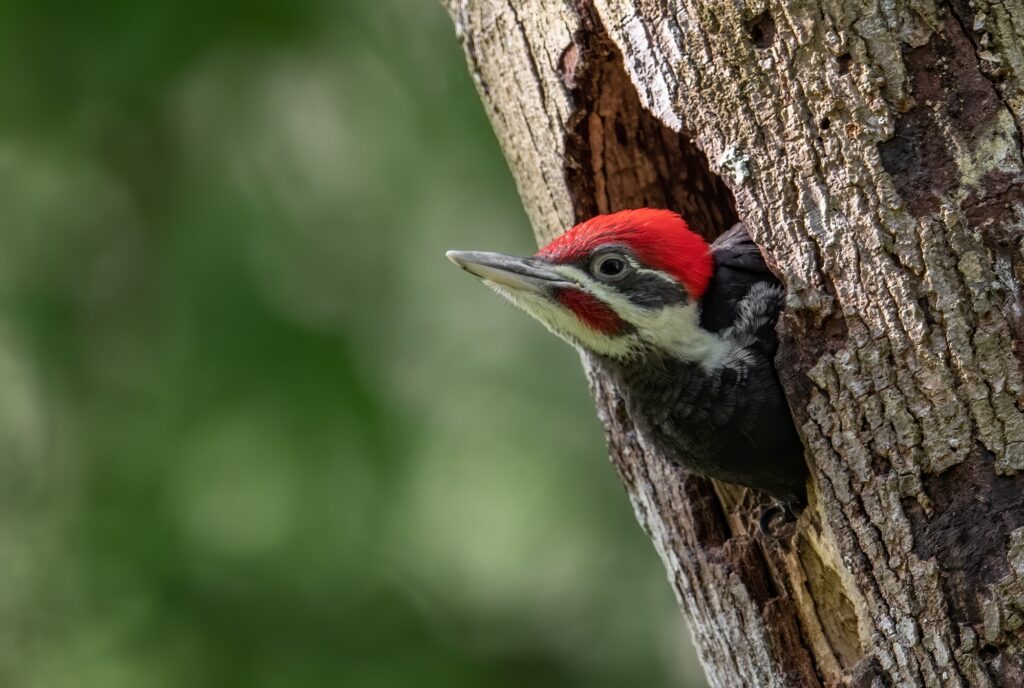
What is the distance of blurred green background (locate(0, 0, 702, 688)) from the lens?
5.55 m

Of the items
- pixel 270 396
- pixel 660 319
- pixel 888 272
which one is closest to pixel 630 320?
pixel 660 319

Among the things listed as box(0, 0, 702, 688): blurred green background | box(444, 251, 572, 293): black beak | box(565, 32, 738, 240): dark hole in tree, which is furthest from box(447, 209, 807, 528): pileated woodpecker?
box(0, 0, 702, 688): blurred green background

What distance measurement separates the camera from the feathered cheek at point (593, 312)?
131 inches

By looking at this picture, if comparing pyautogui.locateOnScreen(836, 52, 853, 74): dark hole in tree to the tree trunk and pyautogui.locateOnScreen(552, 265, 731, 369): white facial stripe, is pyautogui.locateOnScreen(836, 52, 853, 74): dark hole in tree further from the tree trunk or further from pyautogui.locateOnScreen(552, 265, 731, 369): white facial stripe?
pyautogui.locateOnScreen(552, 265, 731, 369): white facial stripe

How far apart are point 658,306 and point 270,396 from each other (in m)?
2.74

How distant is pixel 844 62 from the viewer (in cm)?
276

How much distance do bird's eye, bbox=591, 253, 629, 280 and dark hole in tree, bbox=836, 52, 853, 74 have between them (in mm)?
850

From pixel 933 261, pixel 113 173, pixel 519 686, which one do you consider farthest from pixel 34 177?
pixel 933 261

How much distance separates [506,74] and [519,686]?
3581 mm

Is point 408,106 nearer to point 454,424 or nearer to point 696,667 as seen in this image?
point 454,424

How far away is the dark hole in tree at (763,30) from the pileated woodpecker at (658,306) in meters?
0.66

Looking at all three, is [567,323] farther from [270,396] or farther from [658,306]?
[270,396]

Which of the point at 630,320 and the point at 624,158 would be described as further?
the point at 624,158

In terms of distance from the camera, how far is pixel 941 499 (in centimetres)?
267
